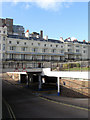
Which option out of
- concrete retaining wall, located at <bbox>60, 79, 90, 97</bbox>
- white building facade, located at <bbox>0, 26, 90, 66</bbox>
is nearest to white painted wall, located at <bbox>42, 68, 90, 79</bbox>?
concrete retaining wall, located at <bbox>60, 79, 90, 97</bbox>

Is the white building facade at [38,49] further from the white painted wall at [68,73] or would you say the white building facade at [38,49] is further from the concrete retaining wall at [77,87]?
the concrete retaining wall at [77,87]

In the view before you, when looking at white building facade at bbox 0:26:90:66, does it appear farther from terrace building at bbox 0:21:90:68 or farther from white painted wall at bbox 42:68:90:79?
white painted wall at bbox 42:68:90:79

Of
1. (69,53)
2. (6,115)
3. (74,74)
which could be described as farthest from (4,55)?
(6,115)

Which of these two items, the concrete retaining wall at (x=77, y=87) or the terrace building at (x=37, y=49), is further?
the terrace building at (x=37, y=49)

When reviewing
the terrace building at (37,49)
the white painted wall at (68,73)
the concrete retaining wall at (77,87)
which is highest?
the terrace building at (37,49)

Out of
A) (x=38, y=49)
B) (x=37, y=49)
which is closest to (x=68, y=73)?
(x=37, y=49)

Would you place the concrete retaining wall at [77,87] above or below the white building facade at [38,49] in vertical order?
below

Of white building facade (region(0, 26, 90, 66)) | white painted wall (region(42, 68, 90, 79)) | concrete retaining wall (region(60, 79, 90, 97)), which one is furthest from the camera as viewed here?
white building facade (region(0, 26, 90, 66))

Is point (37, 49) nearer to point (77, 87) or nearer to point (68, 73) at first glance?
point (77, 87)

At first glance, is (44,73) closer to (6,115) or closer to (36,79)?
(6,115)

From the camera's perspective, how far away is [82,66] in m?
21.2

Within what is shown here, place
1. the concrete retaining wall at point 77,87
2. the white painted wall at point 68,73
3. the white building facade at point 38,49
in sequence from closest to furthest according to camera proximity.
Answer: the white painted wall at point 68,73 < the concrete retaining wall at point 77,87 < the white building facade at point 38,49

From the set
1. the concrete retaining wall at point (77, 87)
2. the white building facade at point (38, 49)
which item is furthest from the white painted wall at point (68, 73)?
the white building facade at point (38, 49)

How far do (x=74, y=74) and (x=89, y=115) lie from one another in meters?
7.59
